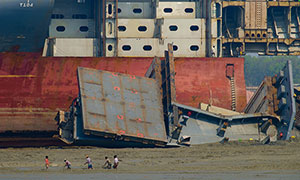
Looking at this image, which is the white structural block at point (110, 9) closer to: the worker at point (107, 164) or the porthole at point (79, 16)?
the porthole at point (79, 16)

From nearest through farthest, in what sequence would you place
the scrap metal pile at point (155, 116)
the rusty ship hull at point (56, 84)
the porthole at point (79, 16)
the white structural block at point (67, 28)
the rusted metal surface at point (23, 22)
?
1. the scrap metal pile at point (155, 116)
2. the rusted metal surface at point (23, 22)
3. the rusty ship hull at point (56, 84)
4. the white structural block at point (67, 28)
5. the porthole at point (79, 16)

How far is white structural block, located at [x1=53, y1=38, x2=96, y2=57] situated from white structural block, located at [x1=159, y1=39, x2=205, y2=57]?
14.8 ft

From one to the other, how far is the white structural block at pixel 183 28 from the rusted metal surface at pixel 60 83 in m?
1.97

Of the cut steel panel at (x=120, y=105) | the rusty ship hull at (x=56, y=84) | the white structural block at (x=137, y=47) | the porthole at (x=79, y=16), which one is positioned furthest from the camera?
the porthole at (x=79, y=16)

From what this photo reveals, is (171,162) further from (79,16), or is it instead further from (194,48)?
(79,16)

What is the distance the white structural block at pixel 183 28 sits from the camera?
38719mm

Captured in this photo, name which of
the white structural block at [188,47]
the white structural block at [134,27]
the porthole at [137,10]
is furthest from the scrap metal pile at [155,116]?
the porthole at [137,10]

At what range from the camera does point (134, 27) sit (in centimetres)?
3897

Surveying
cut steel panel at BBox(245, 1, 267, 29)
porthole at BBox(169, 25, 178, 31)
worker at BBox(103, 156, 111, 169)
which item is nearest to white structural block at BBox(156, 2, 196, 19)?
porthole at BBox(169, 25, 178, 31)

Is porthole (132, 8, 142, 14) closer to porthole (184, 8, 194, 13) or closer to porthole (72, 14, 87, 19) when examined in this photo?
porthole (184, 8, 194, 13)

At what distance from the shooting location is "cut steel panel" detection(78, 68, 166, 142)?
29.8 meters

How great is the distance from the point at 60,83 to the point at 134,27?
5.78 m

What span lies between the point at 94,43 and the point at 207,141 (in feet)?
35.3

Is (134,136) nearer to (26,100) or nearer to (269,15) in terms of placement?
(26,100)
